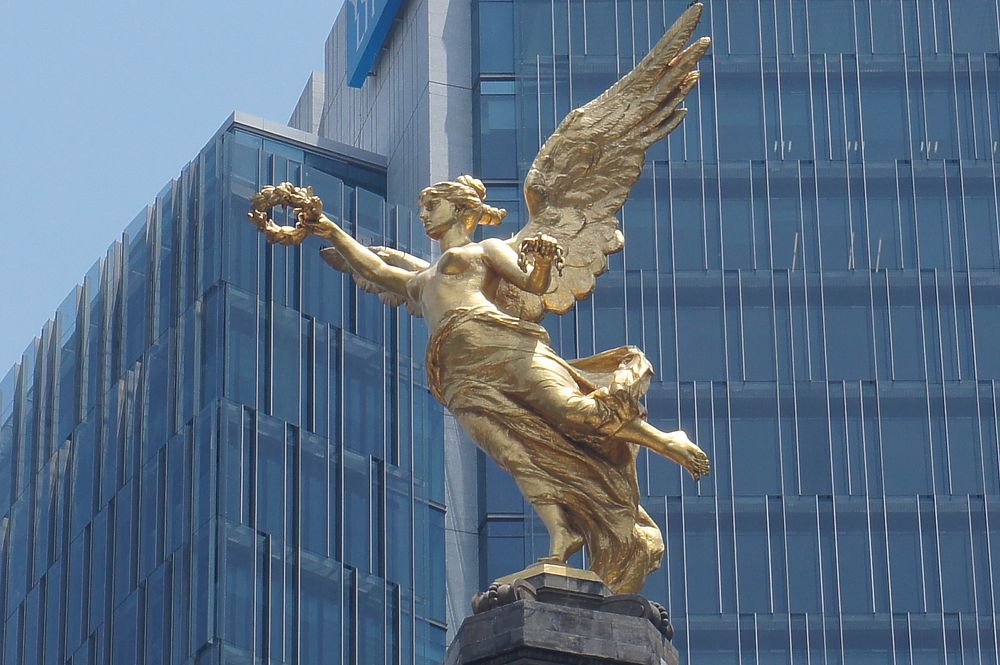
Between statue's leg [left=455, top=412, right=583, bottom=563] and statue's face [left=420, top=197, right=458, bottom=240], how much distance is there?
93.1 inches

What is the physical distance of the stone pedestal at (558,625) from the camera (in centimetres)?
2994

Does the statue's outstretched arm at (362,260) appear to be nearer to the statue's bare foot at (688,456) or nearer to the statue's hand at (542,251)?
the statue's hand at (542,251)

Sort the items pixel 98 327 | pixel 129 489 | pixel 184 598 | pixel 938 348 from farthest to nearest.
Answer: pixel 938 348, pixel 98 327, pixel 129 489, pixel 184 598

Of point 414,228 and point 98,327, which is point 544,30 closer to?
point 414,228

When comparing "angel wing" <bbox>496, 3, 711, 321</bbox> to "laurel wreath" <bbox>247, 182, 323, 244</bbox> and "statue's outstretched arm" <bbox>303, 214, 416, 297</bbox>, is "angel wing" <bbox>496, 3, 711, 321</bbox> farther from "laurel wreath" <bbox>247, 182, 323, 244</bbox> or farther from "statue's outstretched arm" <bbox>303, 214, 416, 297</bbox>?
"laurel wreath" <bbox>247, 182, 323, 244</bbox>

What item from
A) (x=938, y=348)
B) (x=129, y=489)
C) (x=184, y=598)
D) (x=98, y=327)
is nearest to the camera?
(x=184, y=598)

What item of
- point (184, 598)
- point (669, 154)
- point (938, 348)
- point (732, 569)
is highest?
point (669, 154)

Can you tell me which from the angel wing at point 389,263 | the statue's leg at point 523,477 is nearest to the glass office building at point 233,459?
the angel wing at point 389,263

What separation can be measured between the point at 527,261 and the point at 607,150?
2.46 metres

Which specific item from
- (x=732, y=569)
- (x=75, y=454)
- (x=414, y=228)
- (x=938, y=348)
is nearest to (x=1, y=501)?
(x=75, y=454)

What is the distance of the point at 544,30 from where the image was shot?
8231cm

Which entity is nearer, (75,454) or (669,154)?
(75,454)

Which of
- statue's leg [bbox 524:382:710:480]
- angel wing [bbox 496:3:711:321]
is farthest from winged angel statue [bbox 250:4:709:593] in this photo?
angel wing [bbox 496:3:711:321]

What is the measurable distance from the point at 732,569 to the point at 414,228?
1163cm
